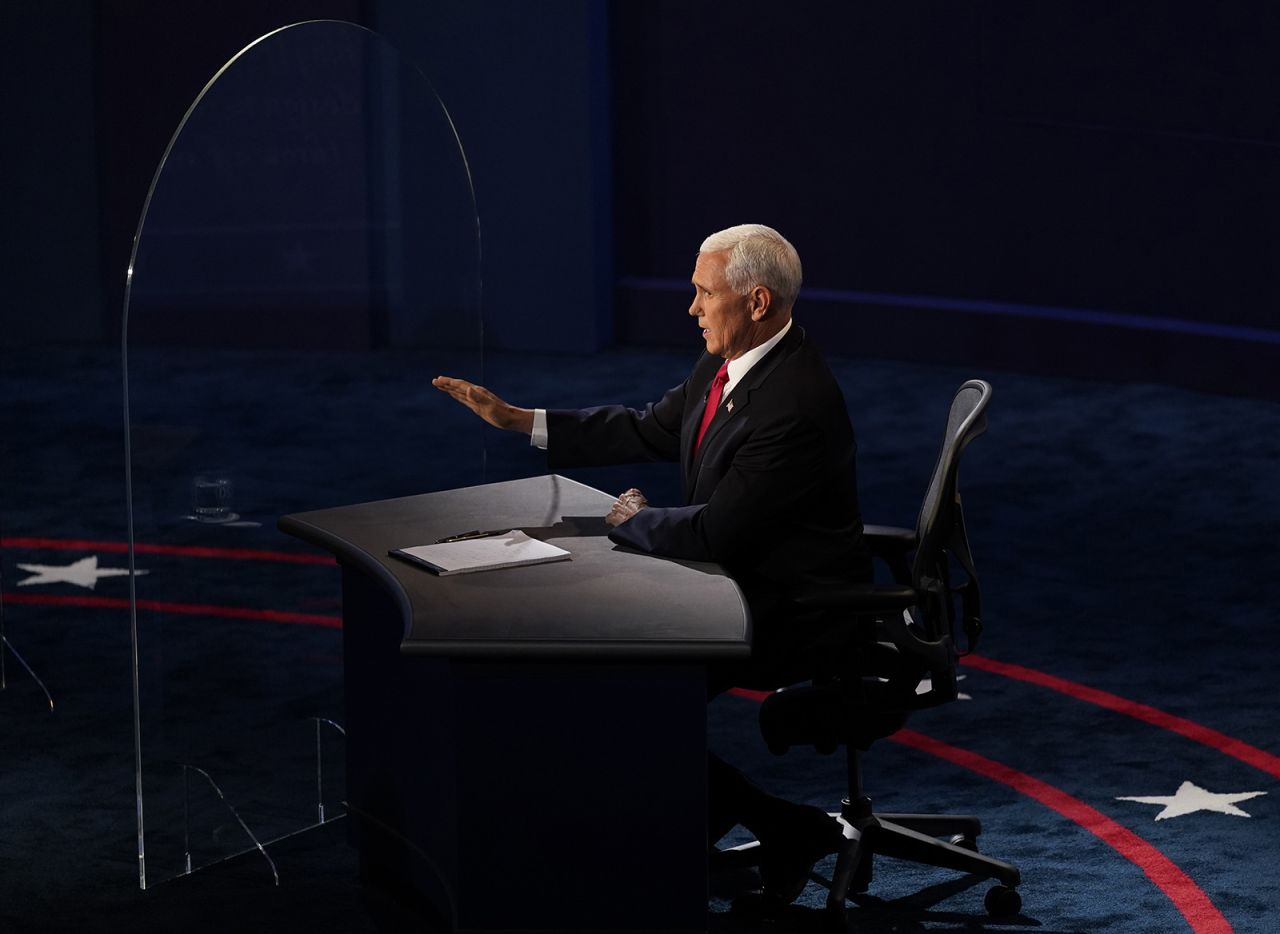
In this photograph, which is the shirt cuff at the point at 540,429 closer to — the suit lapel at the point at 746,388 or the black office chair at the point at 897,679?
the suit lapel at the point at 746,388

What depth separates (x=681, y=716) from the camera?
351 cm

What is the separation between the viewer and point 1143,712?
5.24 metres

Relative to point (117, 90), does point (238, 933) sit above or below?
below

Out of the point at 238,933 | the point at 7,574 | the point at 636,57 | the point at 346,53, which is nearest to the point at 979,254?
the point at 636,57

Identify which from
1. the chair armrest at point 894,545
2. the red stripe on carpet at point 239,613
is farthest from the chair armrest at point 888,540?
the red stripe on carpet at point 239,613

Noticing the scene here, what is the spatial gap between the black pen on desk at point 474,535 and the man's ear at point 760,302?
63 centimetres

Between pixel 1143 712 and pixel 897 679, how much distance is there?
58.1 inches

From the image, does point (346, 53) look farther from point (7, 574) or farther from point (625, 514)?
point (7, 574)

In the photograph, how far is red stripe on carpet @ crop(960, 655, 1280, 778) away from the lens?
4918 millimetres

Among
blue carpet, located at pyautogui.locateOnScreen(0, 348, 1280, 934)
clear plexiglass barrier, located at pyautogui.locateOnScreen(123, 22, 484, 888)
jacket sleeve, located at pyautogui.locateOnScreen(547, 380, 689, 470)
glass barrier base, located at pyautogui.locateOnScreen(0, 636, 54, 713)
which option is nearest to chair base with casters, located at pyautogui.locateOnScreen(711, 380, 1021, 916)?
blue carpet, located at pyautogui.locateOnScreen(0, 348, 1280, 934)

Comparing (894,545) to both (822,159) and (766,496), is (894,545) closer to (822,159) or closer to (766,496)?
(766,496)

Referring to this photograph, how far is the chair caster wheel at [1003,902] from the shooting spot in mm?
4066

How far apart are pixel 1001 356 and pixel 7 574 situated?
4577 mm

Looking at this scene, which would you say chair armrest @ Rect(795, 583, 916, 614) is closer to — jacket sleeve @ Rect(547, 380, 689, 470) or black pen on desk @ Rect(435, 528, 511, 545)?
black pen on desk @ Rect(435, 528, 511, 545)
